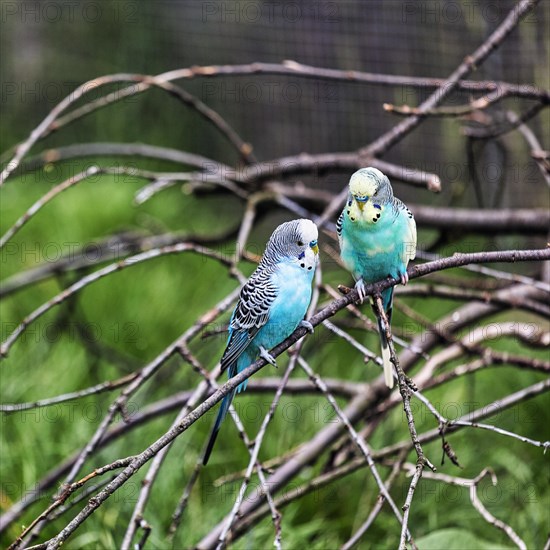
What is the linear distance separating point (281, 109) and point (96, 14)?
6.27ft

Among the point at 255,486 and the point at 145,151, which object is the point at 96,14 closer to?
the point at 145,151

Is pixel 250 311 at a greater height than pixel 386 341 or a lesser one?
greater

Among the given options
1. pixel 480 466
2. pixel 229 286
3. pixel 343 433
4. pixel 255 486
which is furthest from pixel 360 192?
pixel 229 286

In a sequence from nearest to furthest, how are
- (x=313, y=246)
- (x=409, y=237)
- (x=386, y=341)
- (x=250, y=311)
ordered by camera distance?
(x=313, y=246) < (x=409, y=237) < (x=250, y=311) < (x=386, y=341)

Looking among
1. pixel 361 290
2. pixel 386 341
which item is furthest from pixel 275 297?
pixel 386 341

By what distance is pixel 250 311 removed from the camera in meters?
1.71

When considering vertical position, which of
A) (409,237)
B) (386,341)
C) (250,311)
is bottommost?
(386,341)

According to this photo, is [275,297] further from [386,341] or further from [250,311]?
[386,341]

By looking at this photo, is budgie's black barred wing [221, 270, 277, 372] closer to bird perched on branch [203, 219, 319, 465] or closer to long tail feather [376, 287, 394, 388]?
bird perched on branch [203, 219, 319, 465]

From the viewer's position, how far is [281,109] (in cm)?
570

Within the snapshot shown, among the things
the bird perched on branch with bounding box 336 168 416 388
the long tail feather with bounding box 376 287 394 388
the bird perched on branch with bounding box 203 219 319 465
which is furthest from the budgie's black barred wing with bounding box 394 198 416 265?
the long tail feather with bounding box 376 287 394 388

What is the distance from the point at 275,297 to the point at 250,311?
3.4 inches

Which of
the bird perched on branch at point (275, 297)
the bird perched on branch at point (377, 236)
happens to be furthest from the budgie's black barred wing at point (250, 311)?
the bird perched on branch at point (377, 236)

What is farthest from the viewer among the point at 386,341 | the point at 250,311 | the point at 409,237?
the point at 386,341
